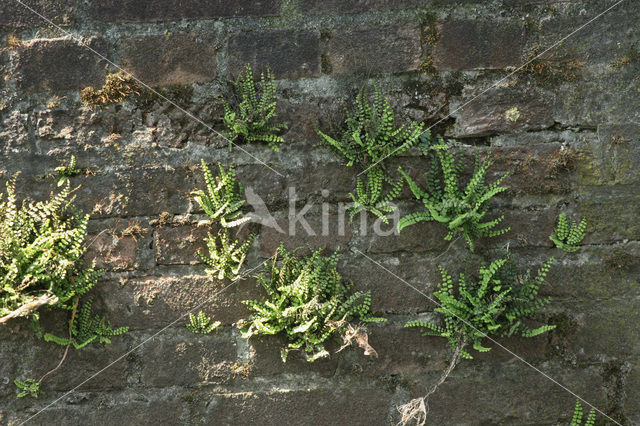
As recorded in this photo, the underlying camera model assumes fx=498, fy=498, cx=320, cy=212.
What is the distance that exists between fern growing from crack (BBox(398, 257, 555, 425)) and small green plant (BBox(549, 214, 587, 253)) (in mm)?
117

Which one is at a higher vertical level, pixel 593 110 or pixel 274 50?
pixel 274 50

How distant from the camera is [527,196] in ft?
6.93

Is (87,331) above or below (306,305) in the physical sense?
below

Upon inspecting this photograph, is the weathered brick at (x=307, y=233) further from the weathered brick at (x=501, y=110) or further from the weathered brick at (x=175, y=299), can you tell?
the weathered brick at (x=501, y=110)

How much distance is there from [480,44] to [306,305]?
4.20ft

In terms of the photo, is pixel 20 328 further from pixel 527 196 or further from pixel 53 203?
pixel 527 196

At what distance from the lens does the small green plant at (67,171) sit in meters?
2.10

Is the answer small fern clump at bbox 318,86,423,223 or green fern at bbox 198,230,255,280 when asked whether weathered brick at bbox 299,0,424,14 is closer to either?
small fern clump at bbox 318,86,423,223

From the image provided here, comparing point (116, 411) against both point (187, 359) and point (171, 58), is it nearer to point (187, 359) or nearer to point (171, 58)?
point (187, 359)

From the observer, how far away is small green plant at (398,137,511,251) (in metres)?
1.99

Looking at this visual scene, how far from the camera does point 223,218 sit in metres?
2.06

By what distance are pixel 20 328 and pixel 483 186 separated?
2.02m

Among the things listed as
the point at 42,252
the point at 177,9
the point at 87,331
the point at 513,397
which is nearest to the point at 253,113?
the point at 177,9

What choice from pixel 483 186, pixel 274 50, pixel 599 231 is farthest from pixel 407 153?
pixel 599 231
